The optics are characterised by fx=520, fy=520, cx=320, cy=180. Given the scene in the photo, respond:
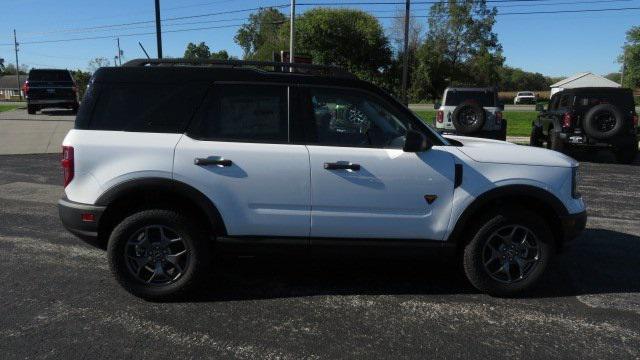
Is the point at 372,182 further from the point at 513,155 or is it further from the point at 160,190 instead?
the point at 160,190

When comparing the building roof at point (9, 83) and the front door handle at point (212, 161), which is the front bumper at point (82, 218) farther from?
the building roof at point (9, 83)

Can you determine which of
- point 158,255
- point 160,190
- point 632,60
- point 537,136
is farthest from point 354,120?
point 632,60

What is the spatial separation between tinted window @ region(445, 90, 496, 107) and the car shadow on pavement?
9288 millimetres

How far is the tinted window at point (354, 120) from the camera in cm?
406

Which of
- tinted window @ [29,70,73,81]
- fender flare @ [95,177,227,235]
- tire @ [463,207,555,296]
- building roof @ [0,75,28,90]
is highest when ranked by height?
building roof @ [0,75,28,90]

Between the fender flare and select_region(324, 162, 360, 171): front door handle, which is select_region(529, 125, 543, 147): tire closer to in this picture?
select_region(324, 162, 360, 171): front door handle

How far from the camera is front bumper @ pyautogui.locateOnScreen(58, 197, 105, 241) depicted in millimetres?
3934

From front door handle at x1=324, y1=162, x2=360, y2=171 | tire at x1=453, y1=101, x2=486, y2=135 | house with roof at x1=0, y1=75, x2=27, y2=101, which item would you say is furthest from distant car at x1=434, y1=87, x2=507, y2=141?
house with roof at x1=0, y1=75, x2=27, y2=101

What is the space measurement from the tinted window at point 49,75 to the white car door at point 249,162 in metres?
22.7

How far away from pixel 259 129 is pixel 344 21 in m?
52.7

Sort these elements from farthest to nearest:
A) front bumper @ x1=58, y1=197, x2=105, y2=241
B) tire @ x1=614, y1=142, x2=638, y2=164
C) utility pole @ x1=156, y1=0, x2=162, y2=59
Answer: utility pole @ x1=156, y1=0, x2=162, y2=59, tire @ x1=614, y1=142, x2=638, y2=164, front bumper @ x1=58, y1=197, x2=105, y2=241

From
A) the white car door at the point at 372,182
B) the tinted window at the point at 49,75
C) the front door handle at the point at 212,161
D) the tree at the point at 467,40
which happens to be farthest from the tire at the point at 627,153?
the tree at the point at 467,40

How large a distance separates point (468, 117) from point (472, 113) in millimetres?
143

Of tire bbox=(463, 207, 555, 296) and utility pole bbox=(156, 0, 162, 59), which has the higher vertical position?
utility pole bbox=(156, 0, 162, 59)
